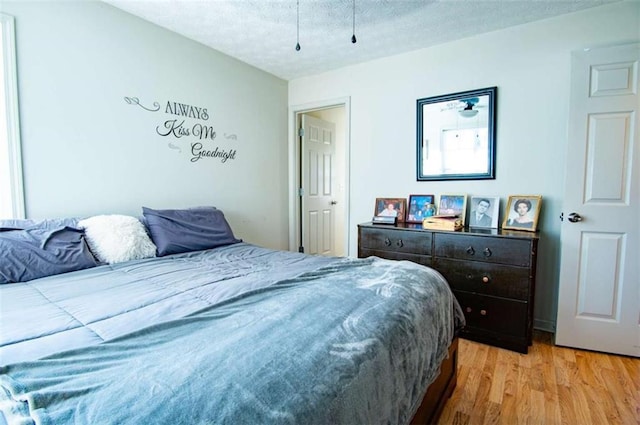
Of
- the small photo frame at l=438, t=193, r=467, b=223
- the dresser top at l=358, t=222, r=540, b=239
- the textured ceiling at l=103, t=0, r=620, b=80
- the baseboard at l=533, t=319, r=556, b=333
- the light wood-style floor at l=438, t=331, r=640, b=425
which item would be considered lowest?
the light wood-style floor at l=438, t=331, r=640, b=425

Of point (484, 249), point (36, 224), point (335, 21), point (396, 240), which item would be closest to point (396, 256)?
point (396, 240)

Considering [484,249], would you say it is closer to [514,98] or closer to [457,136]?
[457,136]

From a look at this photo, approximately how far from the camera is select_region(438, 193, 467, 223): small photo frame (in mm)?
2740

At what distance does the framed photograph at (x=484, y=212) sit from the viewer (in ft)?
8.54

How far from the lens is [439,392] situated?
5.09 feet

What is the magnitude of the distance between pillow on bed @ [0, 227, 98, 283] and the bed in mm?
11

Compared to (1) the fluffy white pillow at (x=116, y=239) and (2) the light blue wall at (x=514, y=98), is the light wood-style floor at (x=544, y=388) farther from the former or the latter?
(1) the fluffy white pillow at (x=116, y=239)

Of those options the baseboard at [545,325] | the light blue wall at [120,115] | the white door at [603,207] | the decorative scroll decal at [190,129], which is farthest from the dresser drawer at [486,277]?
the decorative scroll decal at [190,129]

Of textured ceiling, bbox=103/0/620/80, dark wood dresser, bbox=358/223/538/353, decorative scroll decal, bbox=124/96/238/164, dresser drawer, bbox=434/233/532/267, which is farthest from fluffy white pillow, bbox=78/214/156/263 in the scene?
dresser drawer, bbox=434/233/532/267

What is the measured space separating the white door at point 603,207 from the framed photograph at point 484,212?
465 mm

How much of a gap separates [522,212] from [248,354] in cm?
250

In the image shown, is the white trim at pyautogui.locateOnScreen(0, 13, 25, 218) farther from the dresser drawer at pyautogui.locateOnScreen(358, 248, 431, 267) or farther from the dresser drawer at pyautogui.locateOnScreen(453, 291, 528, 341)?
the dresser drawer at pyautogui.locateOnScreen(453, 291, 528, 341)

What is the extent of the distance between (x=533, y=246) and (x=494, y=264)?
0.90 feet

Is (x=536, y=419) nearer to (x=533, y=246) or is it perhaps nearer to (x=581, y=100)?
(x=533, y=246)
